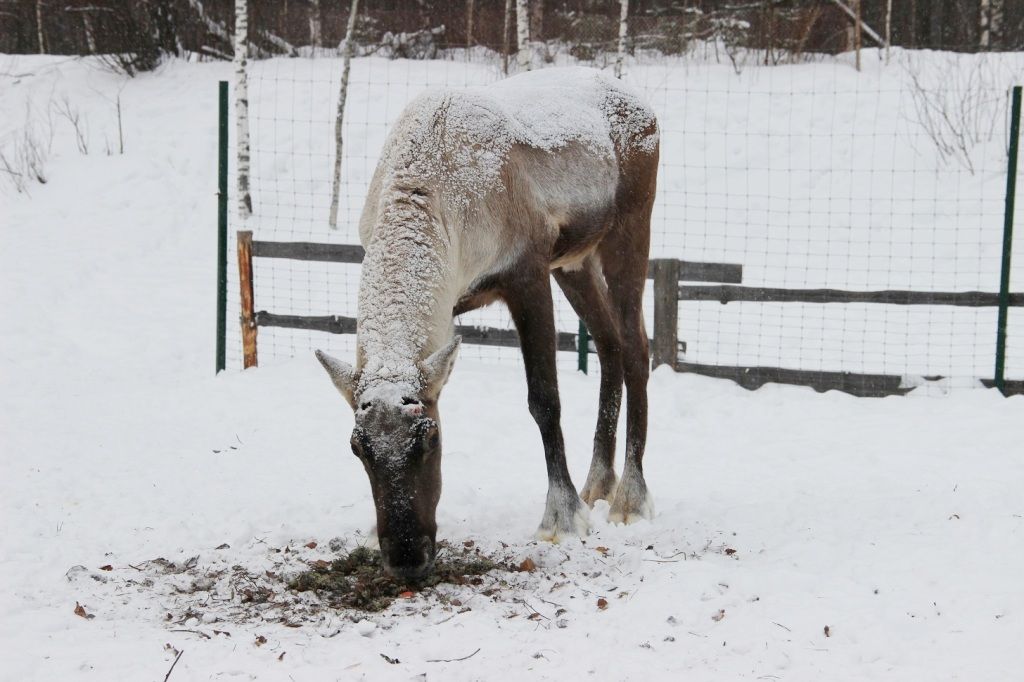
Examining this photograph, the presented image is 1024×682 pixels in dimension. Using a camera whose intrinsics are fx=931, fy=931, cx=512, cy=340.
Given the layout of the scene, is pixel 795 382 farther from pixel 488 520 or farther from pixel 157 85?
pixel 157 85

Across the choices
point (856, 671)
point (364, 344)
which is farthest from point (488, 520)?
point (856, 671)

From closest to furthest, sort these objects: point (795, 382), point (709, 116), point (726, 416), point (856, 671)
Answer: point (856, 671)
point (726, 416)
point (795, 382)
point (709, 116)

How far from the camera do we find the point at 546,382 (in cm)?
458

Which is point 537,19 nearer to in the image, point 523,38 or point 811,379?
point 523,38

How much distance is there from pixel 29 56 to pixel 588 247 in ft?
56.5

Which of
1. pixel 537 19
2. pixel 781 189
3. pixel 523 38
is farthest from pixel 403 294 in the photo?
pixel 537 19

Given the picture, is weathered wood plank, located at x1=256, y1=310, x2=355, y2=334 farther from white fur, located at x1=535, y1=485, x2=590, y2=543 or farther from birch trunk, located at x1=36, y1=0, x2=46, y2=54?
birch trunk, located at x1=36, y1=0, x2=46, y2=54

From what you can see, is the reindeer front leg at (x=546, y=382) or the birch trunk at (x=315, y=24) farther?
the birch trunk at (x=315, y=24)

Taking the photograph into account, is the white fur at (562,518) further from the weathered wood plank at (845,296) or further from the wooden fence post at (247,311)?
the wooden fence post at (247,311)

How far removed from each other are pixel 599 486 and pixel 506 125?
6.77 ft

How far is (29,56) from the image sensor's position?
1825 centimetres

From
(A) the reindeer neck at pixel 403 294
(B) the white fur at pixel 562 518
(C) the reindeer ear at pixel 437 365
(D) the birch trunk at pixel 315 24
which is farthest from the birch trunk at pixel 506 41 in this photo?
(C) the reindeer ear at pixel 437 365

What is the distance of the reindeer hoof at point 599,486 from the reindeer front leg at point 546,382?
528 mm

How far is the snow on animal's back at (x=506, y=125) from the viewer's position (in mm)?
4195
